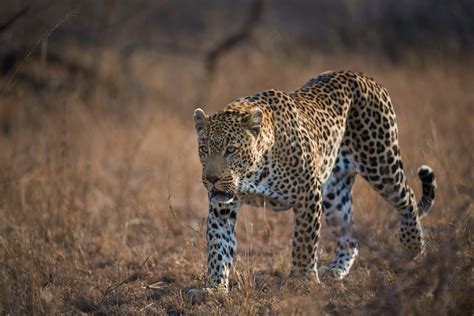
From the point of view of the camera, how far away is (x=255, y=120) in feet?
19.5

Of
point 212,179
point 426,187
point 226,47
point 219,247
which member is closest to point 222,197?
point 212,179

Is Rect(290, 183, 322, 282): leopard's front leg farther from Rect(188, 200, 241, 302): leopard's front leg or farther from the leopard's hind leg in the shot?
the leopard's hind leg

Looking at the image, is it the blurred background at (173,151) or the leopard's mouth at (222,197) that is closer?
the leopard's mouth at (222,197)


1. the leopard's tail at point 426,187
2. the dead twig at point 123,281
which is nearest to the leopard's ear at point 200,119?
the dead twig at point 123,281

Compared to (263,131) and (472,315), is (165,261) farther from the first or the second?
(472,315)

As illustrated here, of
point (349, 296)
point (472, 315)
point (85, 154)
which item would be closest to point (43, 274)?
point (349, 296)

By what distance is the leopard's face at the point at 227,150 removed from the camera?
5.79 m

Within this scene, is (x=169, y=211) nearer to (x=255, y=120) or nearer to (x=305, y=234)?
(x=305, y=234)

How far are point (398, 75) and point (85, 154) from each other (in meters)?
6.98

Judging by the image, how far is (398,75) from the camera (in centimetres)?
1527

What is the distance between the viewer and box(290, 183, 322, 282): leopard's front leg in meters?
6.32

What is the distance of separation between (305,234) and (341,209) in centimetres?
124

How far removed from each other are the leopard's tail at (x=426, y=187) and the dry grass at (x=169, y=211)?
21cm

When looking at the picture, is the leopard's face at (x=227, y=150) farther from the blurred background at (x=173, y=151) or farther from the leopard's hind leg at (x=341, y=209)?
the leopard's hind leg at (x=341, y=209)
